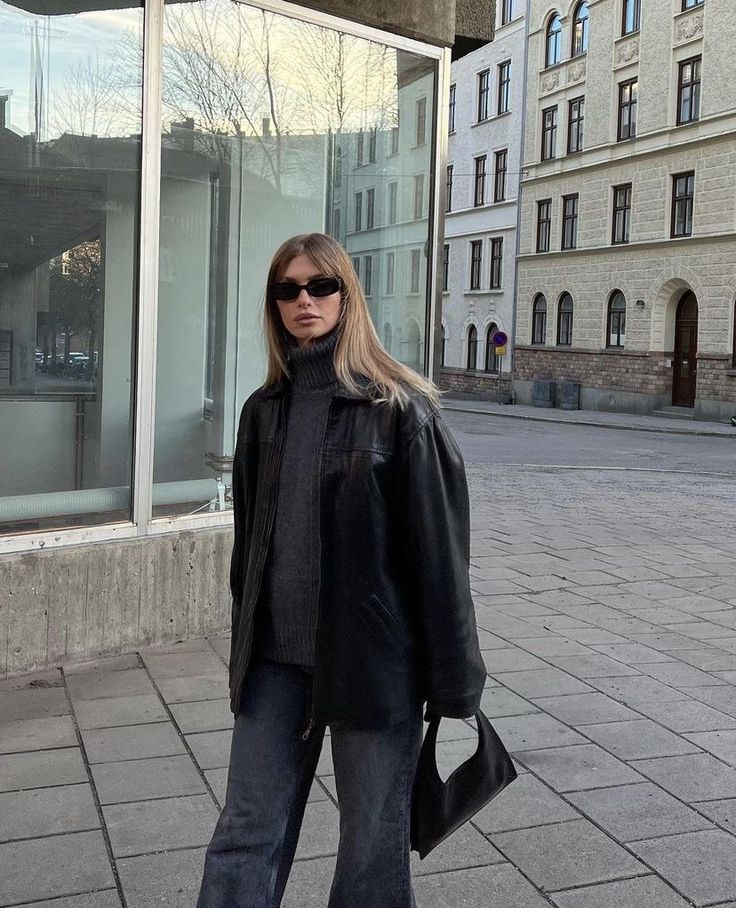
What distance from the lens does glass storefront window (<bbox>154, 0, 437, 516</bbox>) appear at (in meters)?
6.04

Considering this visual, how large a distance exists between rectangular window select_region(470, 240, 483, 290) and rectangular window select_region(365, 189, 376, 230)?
1385 inches

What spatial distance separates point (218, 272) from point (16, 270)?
1.29 metres

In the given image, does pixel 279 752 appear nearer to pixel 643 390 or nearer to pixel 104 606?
pixel 104 606

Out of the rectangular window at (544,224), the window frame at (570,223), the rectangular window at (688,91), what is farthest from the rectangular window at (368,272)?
the rectangular window at (544,224)

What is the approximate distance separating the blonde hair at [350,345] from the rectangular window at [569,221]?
34750 millimetres

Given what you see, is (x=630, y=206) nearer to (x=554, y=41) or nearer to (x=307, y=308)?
(x=554, y=41)

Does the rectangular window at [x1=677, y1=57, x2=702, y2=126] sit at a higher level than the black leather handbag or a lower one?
higher

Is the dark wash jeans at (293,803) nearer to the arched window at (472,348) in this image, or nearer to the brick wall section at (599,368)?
the brick wall section at (599,368)

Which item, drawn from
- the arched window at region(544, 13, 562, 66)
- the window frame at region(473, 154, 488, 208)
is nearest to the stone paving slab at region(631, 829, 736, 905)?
the arched window at region(544, 13, 562, 66)

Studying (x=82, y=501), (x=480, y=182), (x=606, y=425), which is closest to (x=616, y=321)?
(x=606, y=425)

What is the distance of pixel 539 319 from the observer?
38.2m

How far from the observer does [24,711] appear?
4.63m

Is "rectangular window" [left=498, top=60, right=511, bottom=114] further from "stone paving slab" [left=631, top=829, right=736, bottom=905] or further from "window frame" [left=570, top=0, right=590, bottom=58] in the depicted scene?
"stone paving slab" [left=631, top=829, right=736, bottom=905]

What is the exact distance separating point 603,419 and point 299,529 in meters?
28.7
